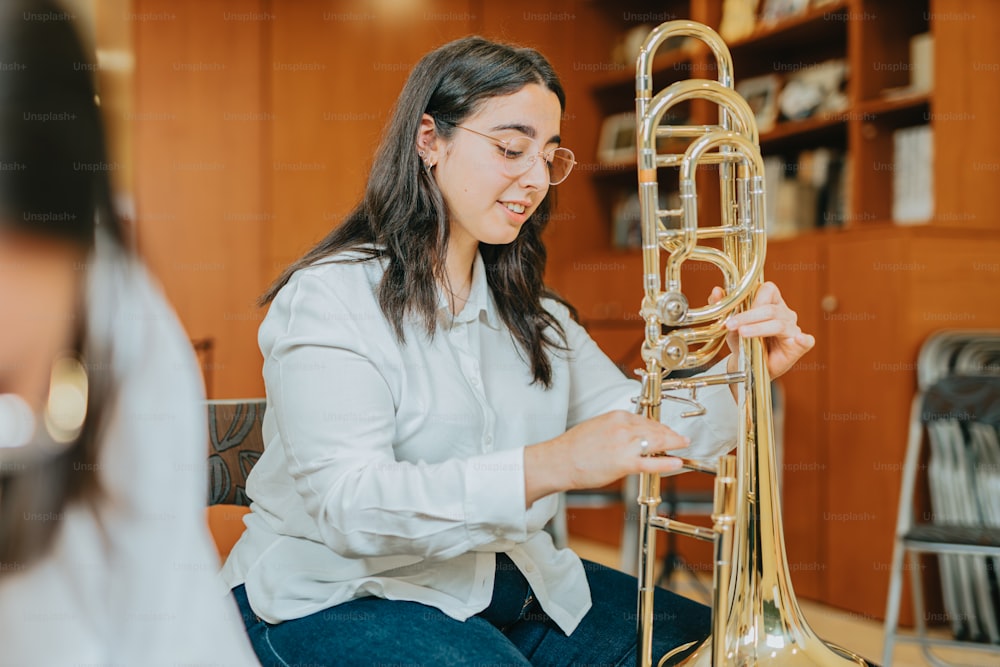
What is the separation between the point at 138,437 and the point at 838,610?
3.16 metres

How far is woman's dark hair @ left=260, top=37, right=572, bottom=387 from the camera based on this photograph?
1312mm

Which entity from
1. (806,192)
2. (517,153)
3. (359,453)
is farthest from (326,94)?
(359,453)

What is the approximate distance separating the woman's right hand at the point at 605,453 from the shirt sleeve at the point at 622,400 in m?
0.42

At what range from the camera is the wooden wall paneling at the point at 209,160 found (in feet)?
14.5

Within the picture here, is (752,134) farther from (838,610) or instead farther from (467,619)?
(838,610)

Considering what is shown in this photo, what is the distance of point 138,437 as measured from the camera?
426mm

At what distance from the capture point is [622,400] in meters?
1.54

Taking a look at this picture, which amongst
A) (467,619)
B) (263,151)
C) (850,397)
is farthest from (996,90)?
(263,151)

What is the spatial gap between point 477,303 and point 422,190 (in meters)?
0.17

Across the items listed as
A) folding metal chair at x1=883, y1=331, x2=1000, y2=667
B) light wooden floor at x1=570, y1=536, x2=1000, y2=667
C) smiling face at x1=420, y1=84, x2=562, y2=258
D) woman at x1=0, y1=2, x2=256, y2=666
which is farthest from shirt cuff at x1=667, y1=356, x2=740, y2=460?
folding metal chair at x1=883, y1=331, x2=1000, y2=667

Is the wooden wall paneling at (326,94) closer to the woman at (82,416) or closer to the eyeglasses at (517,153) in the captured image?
the eyeglasses at (517,153)

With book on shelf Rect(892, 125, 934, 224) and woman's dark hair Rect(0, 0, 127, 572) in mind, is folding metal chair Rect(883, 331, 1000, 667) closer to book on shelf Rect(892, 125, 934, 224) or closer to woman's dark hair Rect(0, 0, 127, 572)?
book on shelf Rect(892, 125, 934, 224)

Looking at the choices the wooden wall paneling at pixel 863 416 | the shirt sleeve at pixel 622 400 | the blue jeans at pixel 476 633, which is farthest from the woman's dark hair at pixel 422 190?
the wooden wall paneling at pixel 863 416

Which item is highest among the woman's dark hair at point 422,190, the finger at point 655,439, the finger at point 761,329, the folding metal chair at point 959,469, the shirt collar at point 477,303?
the woman's dark hair at point 422,190
